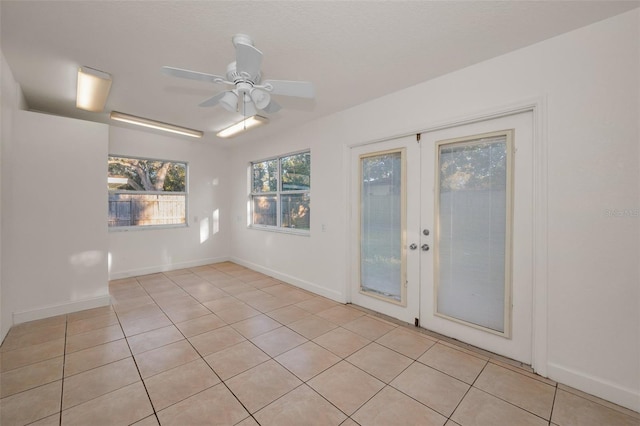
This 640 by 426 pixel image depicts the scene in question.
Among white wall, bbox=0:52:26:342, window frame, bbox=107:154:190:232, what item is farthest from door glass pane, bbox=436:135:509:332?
window frame, bbox=107:154:190:232

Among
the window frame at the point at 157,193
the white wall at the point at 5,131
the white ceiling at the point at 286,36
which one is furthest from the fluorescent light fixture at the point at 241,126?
the white wall at the point at 5,131

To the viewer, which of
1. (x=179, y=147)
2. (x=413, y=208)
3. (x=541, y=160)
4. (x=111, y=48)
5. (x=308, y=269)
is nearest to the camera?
(x=541, y=160)

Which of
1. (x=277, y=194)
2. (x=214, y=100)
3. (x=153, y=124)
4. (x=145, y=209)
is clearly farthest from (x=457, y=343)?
(x=145, y=209)

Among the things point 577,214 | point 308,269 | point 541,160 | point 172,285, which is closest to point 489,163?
point 541,160

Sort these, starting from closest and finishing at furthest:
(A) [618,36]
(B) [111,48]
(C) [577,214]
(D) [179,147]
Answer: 1. (A) [618,36]
2. (C) [577,214]
3. (B) [111,48]
4. (D) [179,147]

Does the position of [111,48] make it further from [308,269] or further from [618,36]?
[618,36]

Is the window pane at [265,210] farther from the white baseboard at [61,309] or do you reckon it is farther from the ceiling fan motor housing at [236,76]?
the ceiling fan motor housing at [236,76]

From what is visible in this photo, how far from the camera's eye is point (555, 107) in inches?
80.7

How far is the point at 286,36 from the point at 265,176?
11.6 feet

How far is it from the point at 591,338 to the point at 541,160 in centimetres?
139

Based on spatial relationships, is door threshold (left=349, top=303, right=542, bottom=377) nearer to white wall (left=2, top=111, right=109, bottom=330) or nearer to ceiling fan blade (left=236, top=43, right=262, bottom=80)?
ceiling fan blade (left=236, top=43, right=262, bottom=80)

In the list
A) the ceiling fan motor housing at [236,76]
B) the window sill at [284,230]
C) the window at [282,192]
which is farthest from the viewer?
the window at [282,192]

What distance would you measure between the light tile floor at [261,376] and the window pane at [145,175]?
2.45m

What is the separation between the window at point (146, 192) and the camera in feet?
15.6
